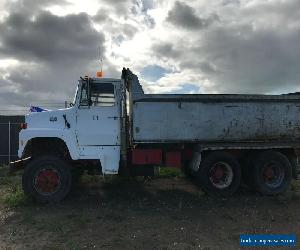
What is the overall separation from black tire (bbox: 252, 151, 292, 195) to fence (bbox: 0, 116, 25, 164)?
11.1 metres

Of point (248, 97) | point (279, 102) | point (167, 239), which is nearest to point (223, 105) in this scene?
point (248, 97)

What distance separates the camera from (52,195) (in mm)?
10164

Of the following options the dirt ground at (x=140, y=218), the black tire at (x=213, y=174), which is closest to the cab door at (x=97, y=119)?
the dirt ground at (x=140, y=218)

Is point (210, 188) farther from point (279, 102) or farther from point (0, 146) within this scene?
point (0, 146)

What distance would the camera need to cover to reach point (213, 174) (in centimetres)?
1087

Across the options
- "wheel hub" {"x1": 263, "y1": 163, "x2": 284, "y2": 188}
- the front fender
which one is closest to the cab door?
the front fender

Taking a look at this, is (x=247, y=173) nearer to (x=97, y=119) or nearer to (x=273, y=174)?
(x=273, y=174)

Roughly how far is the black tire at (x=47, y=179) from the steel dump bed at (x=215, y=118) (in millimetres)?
1855

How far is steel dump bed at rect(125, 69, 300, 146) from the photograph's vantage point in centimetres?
1023

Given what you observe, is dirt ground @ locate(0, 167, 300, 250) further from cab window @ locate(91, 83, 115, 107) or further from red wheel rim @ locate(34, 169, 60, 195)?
cab window @ locate(91, 83, 115, 107)

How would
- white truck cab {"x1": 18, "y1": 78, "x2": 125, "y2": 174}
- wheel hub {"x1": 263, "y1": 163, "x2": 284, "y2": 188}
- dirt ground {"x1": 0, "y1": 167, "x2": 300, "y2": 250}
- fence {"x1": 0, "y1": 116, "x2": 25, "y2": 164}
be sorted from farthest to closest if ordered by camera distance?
1. fence {"x1": 0, "y1": 116, "x2": 25, "y2": 164}
2. wheel hub {"x1": 263, "y1": 163, "x2": 284, "y2": 188}
3. white truck cab {"x1": 18, "y1": 78, "x2": 125, "y2": 174}
4. dirt ground {"x1": 0, "y1": 167, "x2": 300, "y2": 250}

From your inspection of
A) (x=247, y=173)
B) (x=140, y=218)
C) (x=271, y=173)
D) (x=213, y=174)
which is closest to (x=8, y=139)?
(x=213, y=174)

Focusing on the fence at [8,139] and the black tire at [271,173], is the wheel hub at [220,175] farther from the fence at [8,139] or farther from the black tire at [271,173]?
the fence at [8,139]

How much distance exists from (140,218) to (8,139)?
11.5 meters
